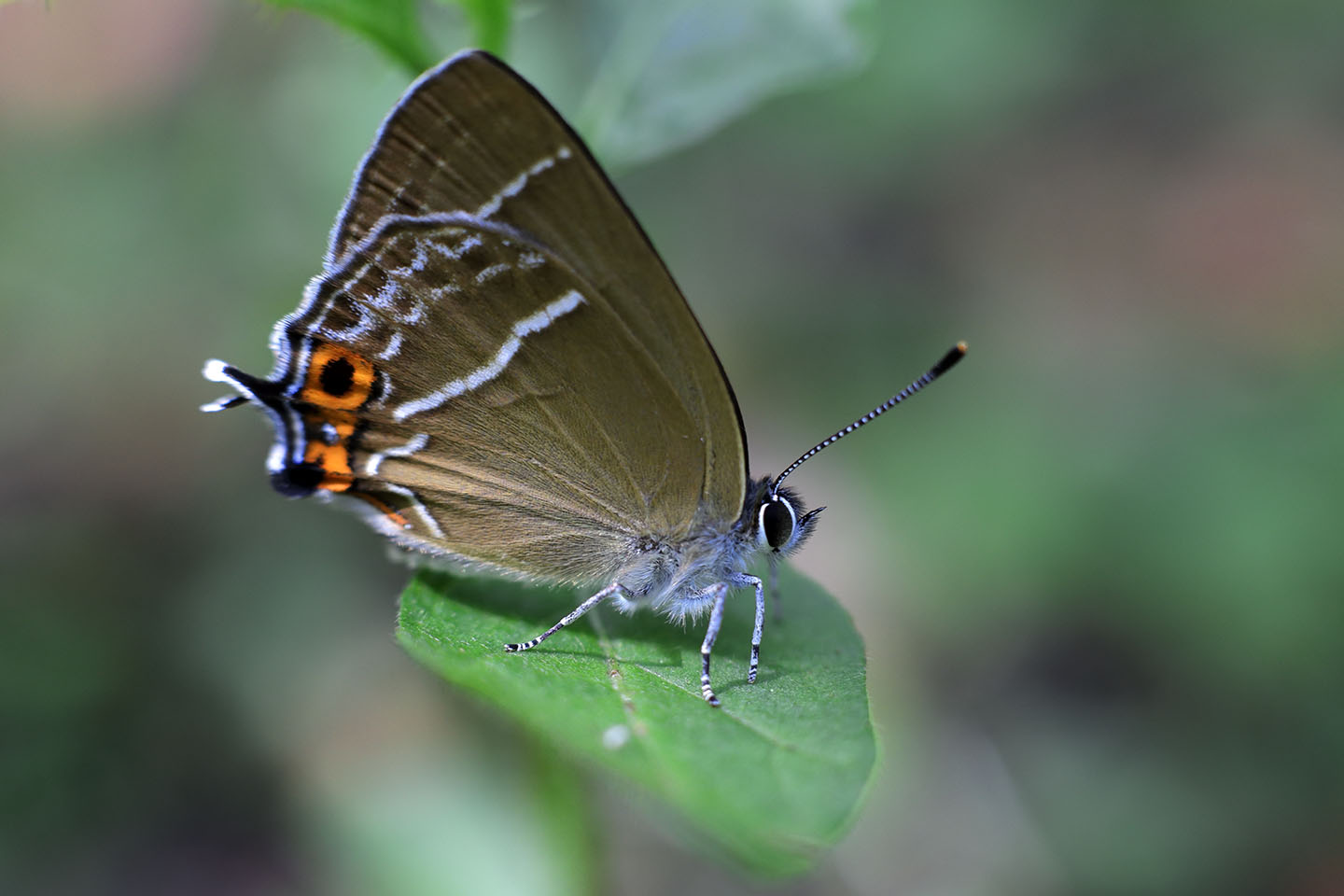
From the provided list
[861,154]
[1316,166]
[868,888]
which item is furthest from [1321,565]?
[1316,166]

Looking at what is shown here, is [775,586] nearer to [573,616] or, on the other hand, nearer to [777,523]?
[777,523]

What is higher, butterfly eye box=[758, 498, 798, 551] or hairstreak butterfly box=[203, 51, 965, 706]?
hairstreak butterfly box=[203, 51, 965, 706]

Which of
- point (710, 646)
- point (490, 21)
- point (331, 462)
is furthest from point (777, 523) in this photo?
point (490, 21)

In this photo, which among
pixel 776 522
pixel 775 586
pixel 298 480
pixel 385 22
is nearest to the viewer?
pixel 385 22

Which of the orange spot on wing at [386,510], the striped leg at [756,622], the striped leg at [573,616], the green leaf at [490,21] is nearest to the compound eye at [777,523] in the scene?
the striped leg at [756,622]

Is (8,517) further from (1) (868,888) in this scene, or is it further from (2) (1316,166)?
(2) (1316,166)

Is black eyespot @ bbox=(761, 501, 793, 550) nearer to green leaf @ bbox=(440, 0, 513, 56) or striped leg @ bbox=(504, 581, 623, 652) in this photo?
striped leg @ bbox=(504, 581, 623, 652)

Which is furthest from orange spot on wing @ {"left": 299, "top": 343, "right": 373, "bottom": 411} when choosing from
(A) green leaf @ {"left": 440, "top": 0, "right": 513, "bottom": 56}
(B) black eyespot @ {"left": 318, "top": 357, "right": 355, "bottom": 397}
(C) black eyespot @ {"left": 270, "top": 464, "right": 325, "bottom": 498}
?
(A) green leaf @ {"left": 440, "top": 0, "right": 513, "bottom": 56}
